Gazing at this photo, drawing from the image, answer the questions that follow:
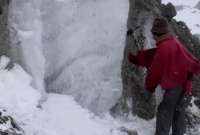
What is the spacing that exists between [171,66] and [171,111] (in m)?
0.65

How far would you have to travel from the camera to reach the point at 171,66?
21.0ft

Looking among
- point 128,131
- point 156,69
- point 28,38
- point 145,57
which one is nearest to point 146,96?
Result: point 128,131

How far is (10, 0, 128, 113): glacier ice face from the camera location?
7684 mm

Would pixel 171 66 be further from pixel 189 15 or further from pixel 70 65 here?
pixel 189 15

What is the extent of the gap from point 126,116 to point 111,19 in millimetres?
1640

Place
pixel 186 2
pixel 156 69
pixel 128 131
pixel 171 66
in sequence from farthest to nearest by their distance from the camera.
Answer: pixel 186 2, pixel 128 131, pixel 156 69, pixel 171 66

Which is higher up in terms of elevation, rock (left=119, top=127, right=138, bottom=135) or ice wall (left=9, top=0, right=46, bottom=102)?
ice wall (left=9, top=0, right=46, bottom=102)

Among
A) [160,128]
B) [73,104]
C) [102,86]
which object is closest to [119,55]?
[102,86]

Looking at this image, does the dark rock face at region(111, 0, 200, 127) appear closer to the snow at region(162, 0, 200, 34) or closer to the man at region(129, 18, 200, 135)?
the man at region(129, 18, 200, 135)

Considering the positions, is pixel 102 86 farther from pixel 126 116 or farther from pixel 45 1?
pixel 45 1

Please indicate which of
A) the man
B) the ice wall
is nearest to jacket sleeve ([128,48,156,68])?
the man

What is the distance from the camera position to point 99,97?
7680mm

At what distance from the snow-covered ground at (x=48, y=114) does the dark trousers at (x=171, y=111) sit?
651mm

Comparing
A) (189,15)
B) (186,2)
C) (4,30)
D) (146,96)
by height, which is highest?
(4,30)
